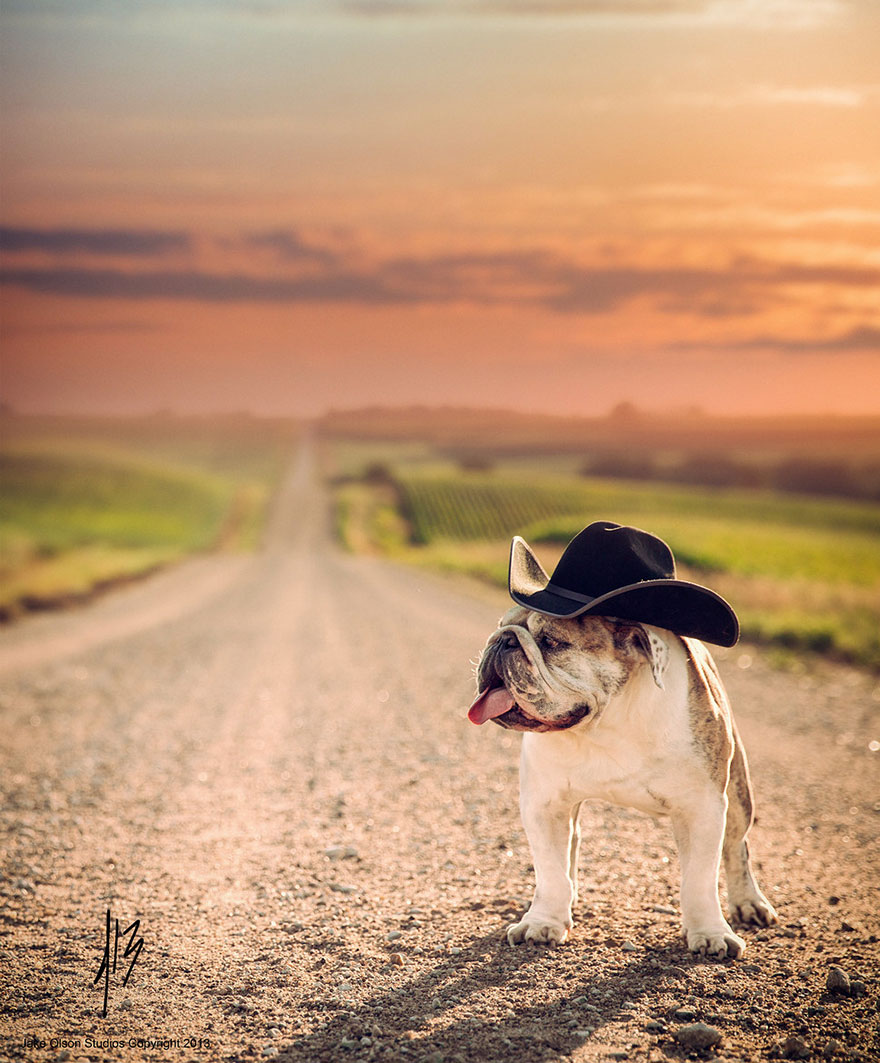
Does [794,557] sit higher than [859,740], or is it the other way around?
[859,740]

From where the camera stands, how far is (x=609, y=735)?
13.2 feet

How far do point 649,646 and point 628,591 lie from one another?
27 cm

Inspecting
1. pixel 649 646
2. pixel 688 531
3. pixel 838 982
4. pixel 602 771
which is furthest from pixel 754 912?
pixel 688 531

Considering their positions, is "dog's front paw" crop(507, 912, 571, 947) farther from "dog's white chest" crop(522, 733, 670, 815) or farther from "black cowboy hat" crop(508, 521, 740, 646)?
"black cowboy hat" crop(508, 521, 740, 646)

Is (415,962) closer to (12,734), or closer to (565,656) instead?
(565,656)

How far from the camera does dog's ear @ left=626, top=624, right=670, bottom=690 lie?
157 inches

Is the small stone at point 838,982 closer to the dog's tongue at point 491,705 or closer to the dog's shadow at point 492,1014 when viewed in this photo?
the dog's shadow at point 492,1014

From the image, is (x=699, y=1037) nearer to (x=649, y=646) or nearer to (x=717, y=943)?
(x=717, y=943)

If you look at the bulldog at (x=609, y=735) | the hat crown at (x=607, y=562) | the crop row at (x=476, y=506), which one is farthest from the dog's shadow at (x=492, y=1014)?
the crop row at (x=476, y=506)

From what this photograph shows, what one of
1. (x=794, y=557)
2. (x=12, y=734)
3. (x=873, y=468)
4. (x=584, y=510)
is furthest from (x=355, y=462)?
(x=12, y=734)

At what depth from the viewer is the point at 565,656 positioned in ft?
12.8

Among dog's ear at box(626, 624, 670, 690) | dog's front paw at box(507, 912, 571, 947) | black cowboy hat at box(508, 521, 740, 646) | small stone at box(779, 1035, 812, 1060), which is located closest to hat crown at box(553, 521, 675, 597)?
black cowboy hat at box(508, 521, 740, 646)

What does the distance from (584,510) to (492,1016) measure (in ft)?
228

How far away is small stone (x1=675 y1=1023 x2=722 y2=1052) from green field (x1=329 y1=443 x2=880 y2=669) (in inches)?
461
